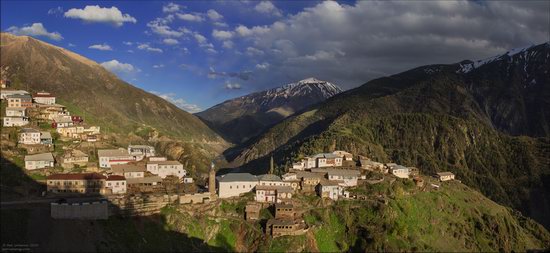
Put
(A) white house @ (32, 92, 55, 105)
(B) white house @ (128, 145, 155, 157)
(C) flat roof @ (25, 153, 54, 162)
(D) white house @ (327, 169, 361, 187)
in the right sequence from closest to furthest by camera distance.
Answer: (C) flat roof @ (25, 153, 54, 162) → (D) white house @ (327, 169, 361, 187) → (B) white house @ (128, 145, 155, 157) → (A) white house @ (32, 92, 55, 105)

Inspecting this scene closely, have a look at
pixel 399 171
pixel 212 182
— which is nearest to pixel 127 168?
pixel 212 182

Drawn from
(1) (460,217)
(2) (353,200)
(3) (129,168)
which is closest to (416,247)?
(2) (353,200)

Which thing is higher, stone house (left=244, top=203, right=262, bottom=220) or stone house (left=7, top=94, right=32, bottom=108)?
stone house (left=7, top=94, right=32, bottom=108)

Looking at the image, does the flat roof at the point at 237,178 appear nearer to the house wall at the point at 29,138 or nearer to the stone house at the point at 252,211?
the stone house at the point at 252,211

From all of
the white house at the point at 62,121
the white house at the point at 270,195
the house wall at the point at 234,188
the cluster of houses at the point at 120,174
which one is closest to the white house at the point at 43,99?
the white house at the point at 62,121

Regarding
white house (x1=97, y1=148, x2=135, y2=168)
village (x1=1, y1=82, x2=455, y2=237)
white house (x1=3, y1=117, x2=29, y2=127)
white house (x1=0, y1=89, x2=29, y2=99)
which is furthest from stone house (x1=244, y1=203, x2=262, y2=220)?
white house (x1=0, y1=89, x2=29, y2=99)

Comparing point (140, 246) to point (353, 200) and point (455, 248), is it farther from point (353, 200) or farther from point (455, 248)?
point (455, 248)

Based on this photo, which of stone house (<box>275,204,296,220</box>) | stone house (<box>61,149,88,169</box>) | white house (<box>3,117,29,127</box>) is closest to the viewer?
stone house (<box>275,204,296,220</box>)

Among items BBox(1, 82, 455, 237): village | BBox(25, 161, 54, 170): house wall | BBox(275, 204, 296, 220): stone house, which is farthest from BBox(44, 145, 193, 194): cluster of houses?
→ BBox(275, 204, 296, 220): stone house

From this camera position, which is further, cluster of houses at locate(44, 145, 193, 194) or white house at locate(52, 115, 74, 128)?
white house at locate(52, 115, 74, 128)

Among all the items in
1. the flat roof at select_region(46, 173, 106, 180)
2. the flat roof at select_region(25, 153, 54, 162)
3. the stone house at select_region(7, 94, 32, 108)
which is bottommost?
the flat roof at select_region(46, 173, 106, 180)

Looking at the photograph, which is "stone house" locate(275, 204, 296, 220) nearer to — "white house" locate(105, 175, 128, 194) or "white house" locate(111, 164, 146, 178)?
"white house" locate(111, 164, 146, 178)

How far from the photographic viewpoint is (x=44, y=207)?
82312 mm

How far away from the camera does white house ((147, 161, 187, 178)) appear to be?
10875 centimetres
